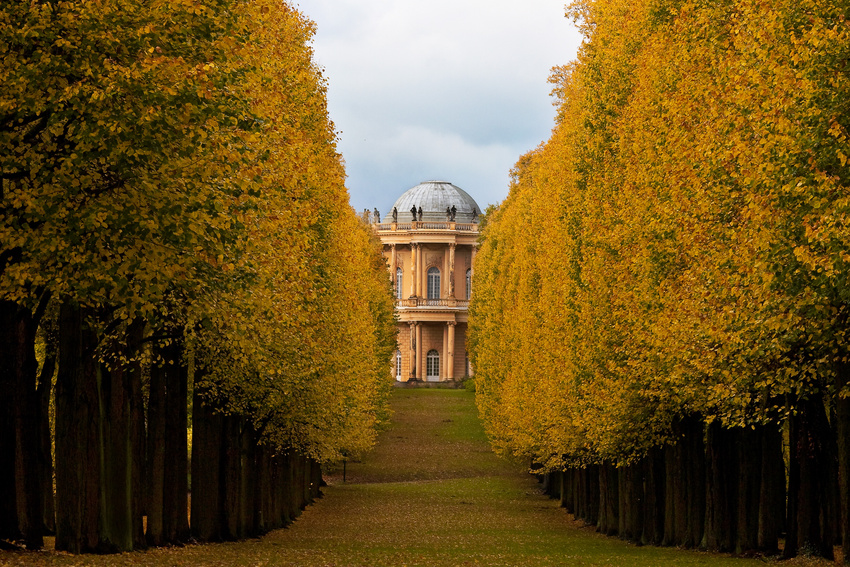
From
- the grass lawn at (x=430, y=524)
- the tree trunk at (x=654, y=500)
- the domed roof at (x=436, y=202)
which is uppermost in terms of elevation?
the domed roof at (x=436, y=202)

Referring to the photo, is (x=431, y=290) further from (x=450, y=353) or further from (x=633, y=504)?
(x=633, y=504)

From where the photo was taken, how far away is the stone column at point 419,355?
425 ft

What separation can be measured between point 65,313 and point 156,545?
7184 mm

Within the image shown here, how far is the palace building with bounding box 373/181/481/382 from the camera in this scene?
130 metres

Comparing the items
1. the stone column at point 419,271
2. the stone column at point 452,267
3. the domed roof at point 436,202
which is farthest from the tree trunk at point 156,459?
the domed roof at point 436,202

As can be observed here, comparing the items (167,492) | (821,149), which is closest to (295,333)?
(167,492)

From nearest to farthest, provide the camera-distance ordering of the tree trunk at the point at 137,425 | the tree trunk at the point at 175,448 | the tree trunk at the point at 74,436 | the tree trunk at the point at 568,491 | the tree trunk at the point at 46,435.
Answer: the tree trunk at the point at 74,436
the tree trunk at the point at 137,425
the tree trunk at the point at 46,435
the tree trunk at the point at 175,448
the tree trunk at the point at 568,491

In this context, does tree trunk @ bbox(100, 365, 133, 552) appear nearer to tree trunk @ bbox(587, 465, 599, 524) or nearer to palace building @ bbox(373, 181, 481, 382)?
tree trunk @ bbox(587, 465, 599, 524)

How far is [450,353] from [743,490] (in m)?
104

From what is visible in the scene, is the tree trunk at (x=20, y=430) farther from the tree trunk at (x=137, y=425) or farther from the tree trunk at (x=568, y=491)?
the tree trunk at (x=568, y=491)

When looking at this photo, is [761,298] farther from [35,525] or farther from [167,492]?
[167,492]

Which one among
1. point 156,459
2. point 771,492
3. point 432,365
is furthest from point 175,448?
point 432,365

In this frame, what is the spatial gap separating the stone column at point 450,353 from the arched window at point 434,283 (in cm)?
583

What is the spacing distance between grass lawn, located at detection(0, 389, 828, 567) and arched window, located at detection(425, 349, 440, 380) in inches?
1436
